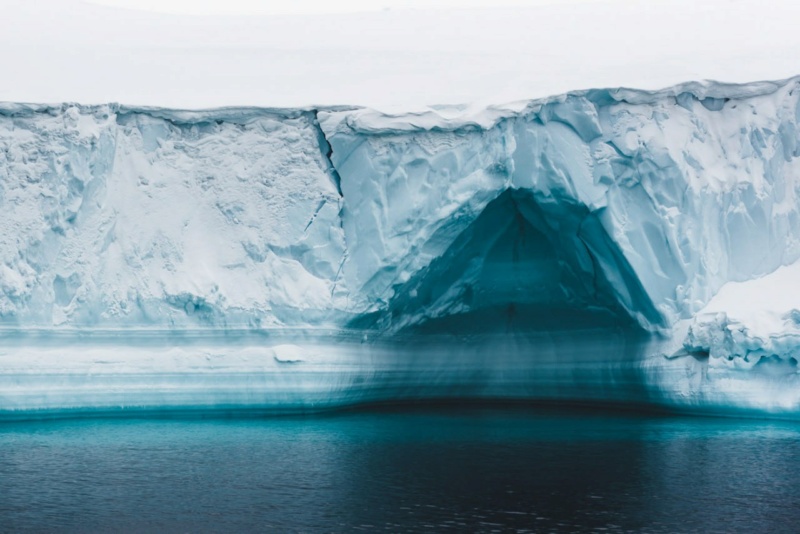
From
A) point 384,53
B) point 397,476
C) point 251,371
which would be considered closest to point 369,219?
point 251,371

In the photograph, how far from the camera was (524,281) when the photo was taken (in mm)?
10961

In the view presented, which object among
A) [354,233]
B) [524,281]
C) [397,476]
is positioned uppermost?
[354,233]

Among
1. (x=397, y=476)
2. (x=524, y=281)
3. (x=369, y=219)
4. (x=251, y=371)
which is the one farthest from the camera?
(x=524, y=281)

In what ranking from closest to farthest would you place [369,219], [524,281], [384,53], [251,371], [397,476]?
[397,476] → [251,371] → [369,219] → [524,281] → [384,53]

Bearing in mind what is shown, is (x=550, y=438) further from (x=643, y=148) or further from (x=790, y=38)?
Result: (x=790, y=38)

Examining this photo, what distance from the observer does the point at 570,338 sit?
36.9 feet

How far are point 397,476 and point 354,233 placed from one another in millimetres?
3859

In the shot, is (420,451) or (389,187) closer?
(420,451)

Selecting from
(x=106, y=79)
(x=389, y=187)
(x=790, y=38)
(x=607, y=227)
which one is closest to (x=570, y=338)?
(x=607, y=227)

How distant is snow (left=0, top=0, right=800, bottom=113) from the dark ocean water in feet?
10.0

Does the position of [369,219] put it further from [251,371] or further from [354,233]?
[251,371]

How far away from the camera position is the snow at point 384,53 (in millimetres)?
9953

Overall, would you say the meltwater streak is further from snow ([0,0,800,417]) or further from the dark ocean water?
the dark ocean water

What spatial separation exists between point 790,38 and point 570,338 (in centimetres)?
385
